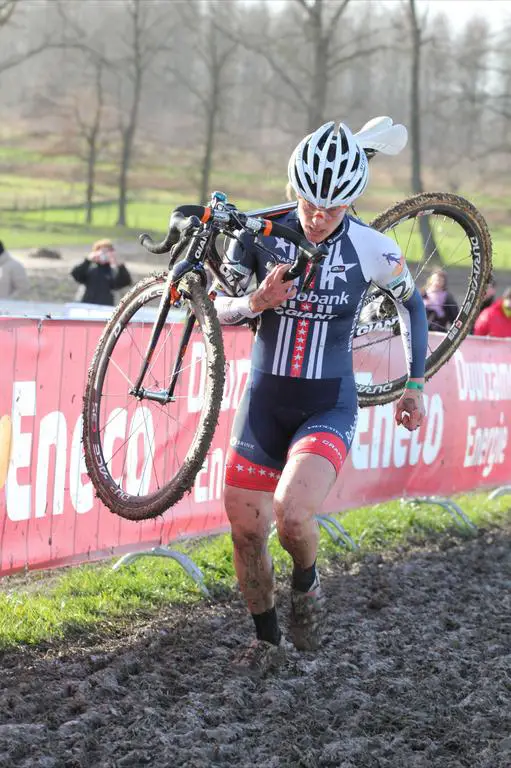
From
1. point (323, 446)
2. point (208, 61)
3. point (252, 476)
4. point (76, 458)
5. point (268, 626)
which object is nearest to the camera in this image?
point (323, 446)

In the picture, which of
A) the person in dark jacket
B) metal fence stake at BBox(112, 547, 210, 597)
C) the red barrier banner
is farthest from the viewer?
the person in dark jacket

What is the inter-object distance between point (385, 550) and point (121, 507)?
379cm

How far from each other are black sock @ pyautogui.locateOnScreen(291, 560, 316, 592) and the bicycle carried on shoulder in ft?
2.23

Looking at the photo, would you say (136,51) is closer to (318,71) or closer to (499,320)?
(318,71)

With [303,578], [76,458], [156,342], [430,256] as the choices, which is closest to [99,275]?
[430,256]

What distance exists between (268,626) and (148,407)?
1.95 meters

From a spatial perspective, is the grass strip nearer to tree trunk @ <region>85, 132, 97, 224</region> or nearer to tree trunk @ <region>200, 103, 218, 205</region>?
tree trunk @ <region>200, 103, 218, 205</region>

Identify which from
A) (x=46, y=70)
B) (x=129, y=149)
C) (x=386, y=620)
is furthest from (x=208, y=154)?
(x=386, y=620)

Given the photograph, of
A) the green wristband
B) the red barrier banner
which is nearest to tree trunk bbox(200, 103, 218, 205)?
the red barrier banner

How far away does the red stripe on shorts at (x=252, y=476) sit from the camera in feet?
16.9

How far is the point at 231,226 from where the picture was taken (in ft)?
16.5

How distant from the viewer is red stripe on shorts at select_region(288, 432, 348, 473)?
A: 500 centimetres

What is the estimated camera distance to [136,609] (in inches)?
257

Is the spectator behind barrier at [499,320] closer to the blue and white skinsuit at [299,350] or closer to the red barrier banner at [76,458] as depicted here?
the red barrier banner at [76,458]
